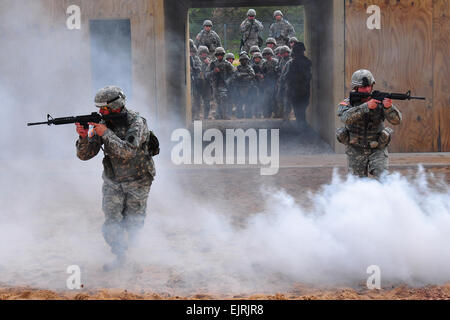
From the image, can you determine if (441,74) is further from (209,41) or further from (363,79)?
(209,41)

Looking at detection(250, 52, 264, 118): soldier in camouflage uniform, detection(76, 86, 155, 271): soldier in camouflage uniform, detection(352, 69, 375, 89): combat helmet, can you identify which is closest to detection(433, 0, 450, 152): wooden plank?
detection(352, 69, 375, 89): combat helmet

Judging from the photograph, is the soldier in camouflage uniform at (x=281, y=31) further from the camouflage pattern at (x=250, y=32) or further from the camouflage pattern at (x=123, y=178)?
the camouflage pattern at (x=123, y=178)

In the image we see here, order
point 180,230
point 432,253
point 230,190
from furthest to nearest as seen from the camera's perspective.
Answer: point 230,190
point 180,230
point 432,253

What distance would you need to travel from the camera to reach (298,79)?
13.1m

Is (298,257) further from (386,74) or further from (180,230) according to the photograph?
(386,74)

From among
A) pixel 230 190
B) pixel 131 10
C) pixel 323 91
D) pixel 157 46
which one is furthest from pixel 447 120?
pixel 131 10

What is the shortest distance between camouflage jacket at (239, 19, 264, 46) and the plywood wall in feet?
36.1

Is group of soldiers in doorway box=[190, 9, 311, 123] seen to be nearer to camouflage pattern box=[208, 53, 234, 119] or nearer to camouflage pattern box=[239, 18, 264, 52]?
camouflage pattern box=[208, 53, 234, 119]

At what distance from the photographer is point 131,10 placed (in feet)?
34.9

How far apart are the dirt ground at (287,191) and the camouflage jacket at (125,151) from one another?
2.97ft

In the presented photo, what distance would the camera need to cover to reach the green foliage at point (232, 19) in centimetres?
2958

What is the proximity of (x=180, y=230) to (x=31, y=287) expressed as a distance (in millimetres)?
2106

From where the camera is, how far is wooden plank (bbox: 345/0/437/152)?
10289 millimetres

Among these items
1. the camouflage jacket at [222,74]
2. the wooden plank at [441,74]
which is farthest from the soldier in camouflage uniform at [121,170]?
the camouflage jacket at [222,74]
